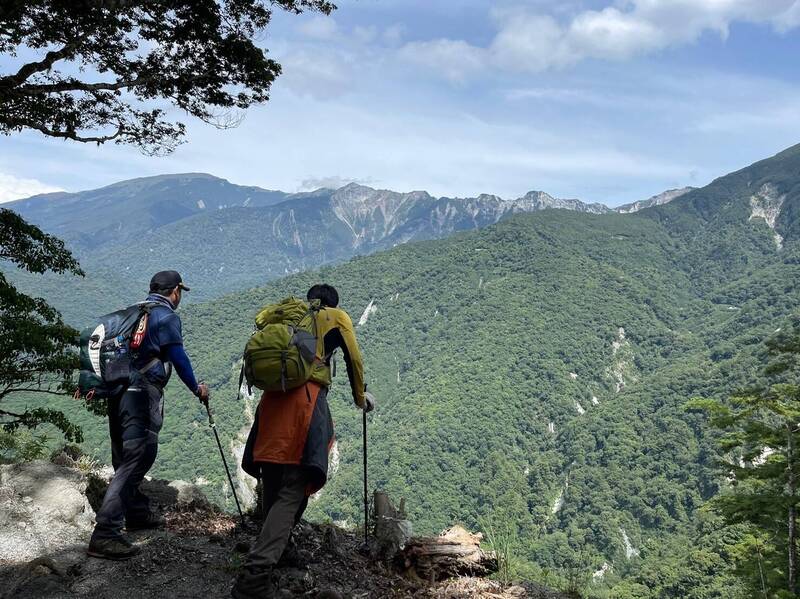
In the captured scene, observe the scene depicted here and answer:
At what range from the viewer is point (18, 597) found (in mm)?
3189

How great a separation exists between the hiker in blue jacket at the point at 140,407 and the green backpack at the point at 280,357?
2.86ft

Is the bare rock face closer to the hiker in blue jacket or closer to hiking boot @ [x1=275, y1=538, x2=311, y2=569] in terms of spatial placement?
the hiker in blue jacket

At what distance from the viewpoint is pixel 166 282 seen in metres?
4.06

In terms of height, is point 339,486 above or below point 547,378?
below

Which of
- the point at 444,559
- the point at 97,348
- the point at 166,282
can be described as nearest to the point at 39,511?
the point at 97,348

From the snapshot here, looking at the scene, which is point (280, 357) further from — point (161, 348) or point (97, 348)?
point (97, 348)

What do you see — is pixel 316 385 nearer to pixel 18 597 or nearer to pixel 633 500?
pixel 18 597

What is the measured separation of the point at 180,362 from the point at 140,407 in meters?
0.46

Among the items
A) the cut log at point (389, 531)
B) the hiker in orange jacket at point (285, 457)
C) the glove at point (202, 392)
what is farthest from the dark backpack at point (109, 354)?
the cut log at point (389, 531)

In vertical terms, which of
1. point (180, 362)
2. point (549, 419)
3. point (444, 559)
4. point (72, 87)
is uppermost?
point (72, 87)

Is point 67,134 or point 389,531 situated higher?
point 67,134

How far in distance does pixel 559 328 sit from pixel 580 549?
93.7 metres

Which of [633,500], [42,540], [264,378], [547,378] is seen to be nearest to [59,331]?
[42,540]

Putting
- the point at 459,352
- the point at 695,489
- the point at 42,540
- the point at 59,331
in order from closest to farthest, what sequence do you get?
the point at 42,540
the point at 59,331
the point at 695,489
the point at 459,352
